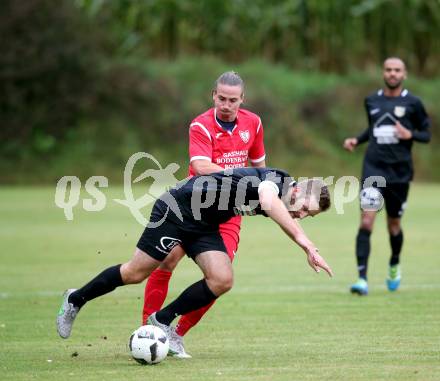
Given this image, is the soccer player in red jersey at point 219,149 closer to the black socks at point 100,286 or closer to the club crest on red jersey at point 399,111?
the black socks at point 100,286

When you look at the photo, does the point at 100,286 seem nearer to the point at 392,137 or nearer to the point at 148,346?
the point at 148,346

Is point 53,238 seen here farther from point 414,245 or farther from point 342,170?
point 342,170

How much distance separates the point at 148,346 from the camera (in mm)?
7504

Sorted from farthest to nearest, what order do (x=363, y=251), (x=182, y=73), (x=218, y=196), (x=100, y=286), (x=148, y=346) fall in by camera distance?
(x=182, y=73)
(x=363, y=251)
(x=100, y=286)
(x=218, y=196)
(x=148, y=346)

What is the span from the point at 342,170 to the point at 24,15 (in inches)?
444

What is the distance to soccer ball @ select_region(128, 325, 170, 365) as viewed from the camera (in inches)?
296

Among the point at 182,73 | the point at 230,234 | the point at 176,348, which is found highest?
the point at 182,73

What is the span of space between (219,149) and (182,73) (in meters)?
29.3

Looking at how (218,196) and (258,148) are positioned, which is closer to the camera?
(218,196)

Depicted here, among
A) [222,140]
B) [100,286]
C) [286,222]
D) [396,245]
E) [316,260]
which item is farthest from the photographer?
[396,245]

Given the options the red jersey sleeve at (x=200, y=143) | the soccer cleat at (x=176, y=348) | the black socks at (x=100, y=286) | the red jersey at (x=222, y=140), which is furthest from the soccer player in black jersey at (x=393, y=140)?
the black socks at (x=100, y=286)

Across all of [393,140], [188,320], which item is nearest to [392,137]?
[393,140]

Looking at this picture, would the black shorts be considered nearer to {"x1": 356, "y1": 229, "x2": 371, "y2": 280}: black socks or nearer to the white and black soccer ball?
{"x1": 356, "y1": 229, "x2": 371, "y2": 280}: black socks

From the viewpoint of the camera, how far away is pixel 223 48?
41344 millimetres
